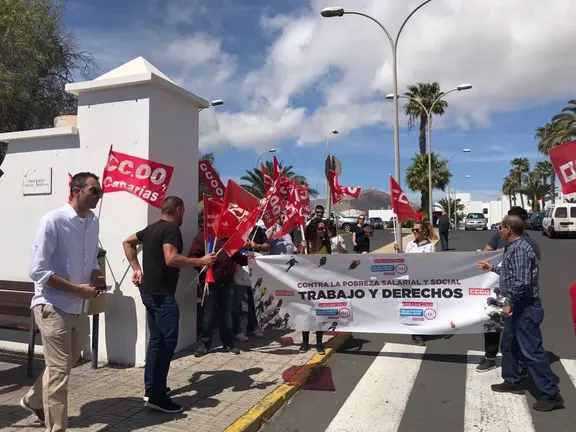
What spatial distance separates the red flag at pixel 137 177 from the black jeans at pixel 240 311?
1.79 m

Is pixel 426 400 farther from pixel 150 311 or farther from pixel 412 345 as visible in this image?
pixel 150 311

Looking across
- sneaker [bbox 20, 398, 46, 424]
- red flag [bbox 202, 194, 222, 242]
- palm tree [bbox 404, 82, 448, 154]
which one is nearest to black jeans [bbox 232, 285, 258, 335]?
red flag [bbox 202, 194, 222, 242]

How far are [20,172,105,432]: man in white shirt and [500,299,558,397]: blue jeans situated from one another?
405 centimetres

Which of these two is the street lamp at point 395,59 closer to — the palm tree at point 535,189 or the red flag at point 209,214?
the red flag at point 209,214

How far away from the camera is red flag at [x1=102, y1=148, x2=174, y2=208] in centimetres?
573

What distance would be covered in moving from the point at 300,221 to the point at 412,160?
40.6 metres

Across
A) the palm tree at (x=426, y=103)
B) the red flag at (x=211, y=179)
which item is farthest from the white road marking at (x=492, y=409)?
the palm tree at (x=426, y=103)

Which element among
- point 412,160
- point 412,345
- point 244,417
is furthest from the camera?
point 412,160

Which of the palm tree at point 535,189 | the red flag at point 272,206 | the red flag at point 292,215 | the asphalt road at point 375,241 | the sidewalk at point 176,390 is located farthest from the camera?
the palm tree at point 535,189

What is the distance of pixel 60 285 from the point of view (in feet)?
11.9

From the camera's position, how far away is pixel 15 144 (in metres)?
6.49

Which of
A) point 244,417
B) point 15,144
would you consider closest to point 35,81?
point 15,144

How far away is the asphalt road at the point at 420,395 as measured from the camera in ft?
14.7

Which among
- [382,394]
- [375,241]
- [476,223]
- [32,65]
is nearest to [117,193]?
[382,394]
